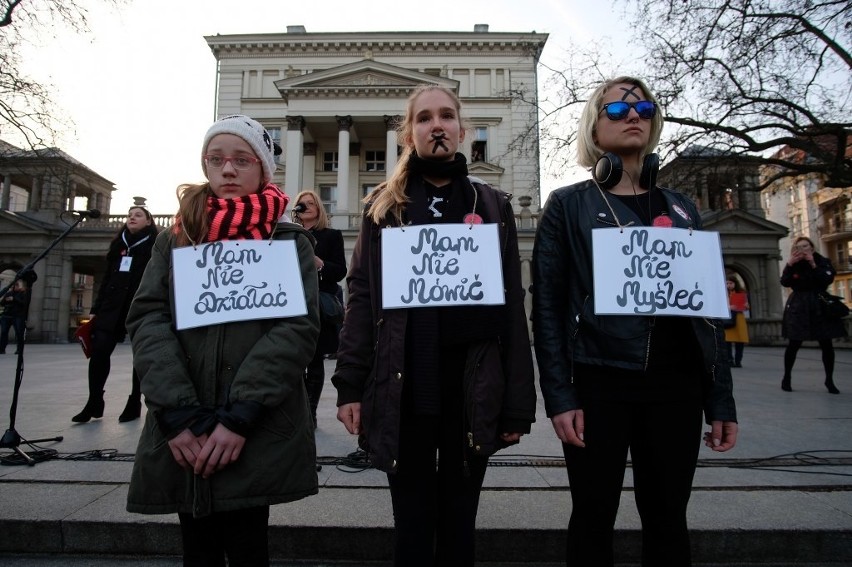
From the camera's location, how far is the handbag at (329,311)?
174 inches

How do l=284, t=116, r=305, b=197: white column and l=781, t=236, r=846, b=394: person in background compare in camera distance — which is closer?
l=781, t=236, r=846, b=394: person in background

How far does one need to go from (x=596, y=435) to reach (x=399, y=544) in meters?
0.84

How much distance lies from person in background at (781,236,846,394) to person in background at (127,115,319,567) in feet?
27.0

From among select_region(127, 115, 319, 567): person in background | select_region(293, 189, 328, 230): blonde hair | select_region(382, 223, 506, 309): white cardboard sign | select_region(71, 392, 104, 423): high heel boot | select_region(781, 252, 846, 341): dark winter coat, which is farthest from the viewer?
select_region(781, 252, 846, 341): dark winter coat

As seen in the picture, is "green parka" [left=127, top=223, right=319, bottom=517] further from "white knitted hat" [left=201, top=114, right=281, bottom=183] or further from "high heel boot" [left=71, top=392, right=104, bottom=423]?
"high heel boot" [left=71, top=392, right=104, bottom=423]

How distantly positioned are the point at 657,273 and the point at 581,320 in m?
0.38

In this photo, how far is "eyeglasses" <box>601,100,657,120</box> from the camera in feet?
7.13

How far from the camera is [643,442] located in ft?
6.27

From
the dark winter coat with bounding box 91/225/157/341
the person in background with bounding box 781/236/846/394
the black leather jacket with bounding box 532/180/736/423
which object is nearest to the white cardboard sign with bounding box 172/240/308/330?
the black leather jacket with bounding box 532/180/736/423

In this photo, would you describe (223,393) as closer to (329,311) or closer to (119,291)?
(329,311)

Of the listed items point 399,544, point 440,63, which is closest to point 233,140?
point 399,544

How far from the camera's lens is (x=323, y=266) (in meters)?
4.51

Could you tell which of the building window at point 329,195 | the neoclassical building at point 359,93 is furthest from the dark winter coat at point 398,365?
the building window at point 329,195

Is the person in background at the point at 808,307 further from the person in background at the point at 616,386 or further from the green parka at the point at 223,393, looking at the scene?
the green parka at the point at 223,393
